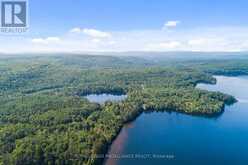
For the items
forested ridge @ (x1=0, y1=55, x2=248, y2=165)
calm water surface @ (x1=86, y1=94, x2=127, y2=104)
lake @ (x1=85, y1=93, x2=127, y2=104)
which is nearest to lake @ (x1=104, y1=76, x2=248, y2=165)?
forested ridge @ (x1=0, y1=55, x2=248, y2=165)

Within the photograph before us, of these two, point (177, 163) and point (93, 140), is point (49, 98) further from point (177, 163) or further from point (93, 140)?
point (177, 163)

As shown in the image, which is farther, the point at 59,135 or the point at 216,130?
the point at 216,130

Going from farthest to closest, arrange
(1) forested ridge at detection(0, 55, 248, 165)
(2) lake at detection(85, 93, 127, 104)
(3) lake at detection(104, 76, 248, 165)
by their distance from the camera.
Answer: (2) lake at detection(85, 93, 127, 104) → (3) lake at detection(104, 76, 248, 165) → (1) forested ridge at detection(0, 55, 248, 165)

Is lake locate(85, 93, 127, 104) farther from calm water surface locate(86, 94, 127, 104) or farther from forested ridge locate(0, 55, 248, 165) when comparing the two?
forested ridge locate(0, 55, 248, 165)

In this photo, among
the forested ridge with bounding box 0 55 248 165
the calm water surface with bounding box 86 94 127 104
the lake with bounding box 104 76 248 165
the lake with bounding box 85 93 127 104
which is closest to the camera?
the forested ridge with bounding box 0 55 248 165

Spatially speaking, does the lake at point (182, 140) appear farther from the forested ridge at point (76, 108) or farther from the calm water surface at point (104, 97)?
the calm water surface at point (104, 97)

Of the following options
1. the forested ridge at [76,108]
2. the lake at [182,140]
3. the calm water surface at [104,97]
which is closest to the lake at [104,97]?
the calm water surface at [104,97]

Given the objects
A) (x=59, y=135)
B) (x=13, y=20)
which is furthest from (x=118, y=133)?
(x=13, y=20)
